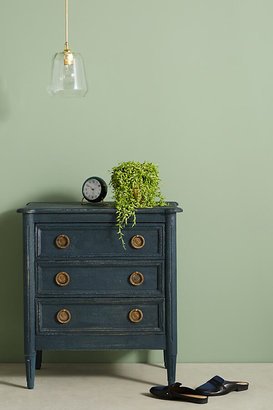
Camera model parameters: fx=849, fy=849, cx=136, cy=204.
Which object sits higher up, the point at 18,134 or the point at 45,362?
the point at 18,134

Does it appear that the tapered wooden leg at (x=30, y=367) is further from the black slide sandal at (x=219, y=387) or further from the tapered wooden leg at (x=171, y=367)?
the black slide sandal at (x=219, y=387)

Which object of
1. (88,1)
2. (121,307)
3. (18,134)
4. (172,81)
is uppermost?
(88,1)

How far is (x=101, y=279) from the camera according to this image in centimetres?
417

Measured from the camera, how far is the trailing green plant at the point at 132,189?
4102mm

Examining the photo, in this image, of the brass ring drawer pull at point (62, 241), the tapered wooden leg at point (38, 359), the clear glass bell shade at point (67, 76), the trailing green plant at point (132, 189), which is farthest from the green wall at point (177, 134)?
the brass ring drawer pull at point (62, 241)

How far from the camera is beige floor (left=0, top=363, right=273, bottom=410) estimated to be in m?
3.96

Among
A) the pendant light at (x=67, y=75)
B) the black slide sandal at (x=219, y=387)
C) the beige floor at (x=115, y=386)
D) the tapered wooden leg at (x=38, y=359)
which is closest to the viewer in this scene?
the beige floor at (x=115, y=386)

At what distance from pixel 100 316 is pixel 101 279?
0.18 m

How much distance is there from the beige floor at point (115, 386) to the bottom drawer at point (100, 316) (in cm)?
29

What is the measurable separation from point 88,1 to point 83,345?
1808 mm

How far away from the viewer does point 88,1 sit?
452cm

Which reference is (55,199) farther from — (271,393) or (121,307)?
(271,393)

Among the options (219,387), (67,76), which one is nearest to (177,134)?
(67,76)

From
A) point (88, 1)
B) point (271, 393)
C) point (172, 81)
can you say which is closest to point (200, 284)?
point (271, 393)
